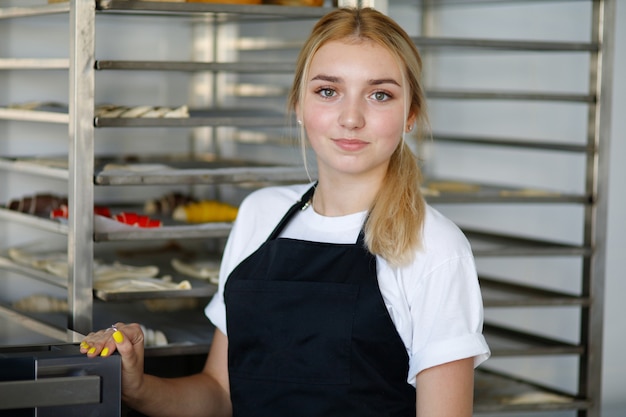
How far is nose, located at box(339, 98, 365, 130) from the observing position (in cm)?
197

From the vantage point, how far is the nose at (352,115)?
1.97m

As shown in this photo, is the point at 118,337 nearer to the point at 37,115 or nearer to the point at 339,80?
the point at 339,80

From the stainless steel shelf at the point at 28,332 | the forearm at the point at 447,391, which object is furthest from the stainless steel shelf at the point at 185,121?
the forearm at the point at 447,391

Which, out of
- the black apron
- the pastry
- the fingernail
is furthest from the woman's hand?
the pastry

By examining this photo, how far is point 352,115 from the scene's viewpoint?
1.98m

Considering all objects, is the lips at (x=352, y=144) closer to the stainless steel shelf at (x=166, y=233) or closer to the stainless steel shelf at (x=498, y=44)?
the stainless steel shelf at (x=166, y=233)

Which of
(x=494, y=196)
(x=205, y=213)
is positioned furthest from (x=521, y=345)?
(x=205, y=213)

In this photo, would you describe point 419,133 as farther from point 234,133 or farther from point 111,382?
point 234,133

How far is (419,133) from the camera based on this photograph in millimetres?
2213

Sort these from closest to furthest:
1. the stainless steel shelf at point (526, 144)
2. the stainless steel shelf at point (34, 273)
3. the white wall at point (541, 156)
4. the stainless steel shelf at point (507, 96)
→ 1. the stainless steel shelf at point (34, 273)
2. the stainless steel shelf at point (507, 96)
3. the stainless steel shelf at point (526, 144)
4. the white wall at point (541, 156)

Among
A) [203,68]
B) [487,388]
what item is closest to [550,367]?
[487,388]

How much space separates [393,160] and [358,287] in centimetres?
32

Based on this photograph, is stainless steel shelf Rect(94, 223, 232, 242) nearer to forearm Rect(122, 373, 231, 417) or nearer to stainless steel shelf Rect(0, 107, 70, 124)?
stainless steel shelf Rect(0, 107, 70, 124)

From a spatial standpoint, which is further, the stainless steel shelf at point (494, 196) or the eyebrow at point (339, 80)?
the stainless steel shelf at point (494, 196)
